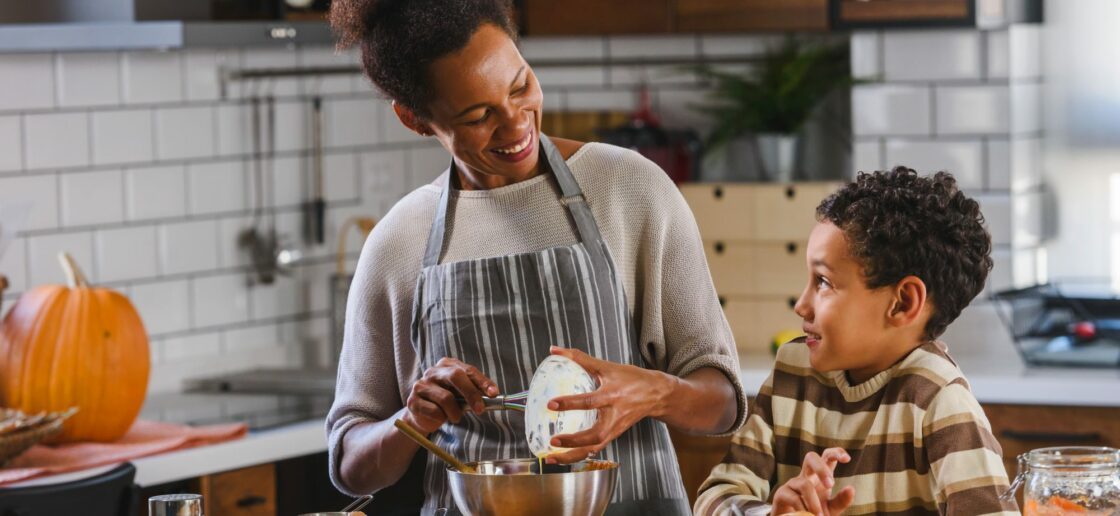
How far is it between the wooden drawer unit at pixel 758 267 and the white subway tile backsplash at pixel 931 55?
483mm

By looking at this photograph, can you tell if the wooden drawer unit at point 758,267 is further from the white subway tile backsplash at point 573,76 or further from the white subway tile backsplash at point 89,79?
the white subway tile backsplash at point 89,79

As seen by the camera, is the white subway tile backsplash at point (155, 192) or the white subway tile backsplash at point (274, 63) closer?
the white subway tile backsplash at point (155, 192)

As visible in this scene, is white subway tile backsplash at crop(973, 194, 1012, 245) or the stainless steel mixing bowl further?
white subway tile backsplash at crop(973, 194, 1012, 245)

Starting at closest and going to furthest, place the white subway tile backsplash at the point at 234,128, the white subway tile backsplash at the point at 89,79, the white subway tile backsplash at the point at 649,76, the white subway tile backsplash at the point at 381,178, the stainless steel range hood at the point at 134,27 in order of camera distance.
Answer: the stainless steel range hood at the point at 134,27
the white subway tile backsplash at the point at 89,79
the white subway tile backsplash at the point at 234,128
the white subway tile backsplash at the point at 381,178
the white subway tile backsplash at the point at 649,76

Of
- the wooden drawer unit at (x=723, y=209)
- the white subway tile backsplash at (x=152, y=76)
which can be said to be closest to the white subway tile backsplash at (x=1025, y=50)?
the wooden drawer unit at (x=723, y=209)

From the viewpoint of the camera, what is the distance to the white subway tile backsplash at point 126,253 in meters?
3.34

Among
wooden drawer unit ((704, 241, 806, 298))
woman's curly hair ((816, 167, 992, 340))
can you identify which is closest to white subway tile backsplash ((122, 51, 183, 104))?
wooden drawer unit ((704, 241, 806, 298))

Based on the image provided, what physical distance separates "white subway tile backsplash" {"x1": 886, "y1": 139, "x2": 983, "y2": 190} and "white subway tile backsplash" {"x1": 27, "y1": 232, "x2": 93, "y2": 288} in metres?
1.86

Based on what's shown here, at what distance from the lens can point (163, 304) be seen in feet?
11.4

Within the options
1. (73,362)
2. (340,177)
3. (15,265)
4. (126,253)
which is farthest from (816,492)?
(340,177)

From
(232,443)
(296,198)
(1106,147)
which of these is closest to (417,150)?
(296,198)

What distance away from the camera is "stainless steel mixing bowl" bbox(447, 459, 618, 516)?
148 centimetres

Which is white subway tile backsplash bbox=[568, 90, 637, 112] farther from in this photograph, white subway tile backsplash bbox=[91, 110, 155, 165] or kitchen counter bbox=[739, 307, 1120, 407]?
white subway tile backsplash bbox=[91, 110, 155, 165]

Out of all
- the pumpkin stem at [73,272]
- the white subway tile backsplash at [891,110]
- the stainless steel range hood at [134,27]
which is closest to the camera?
the stainless steel range hood at [134,27]
